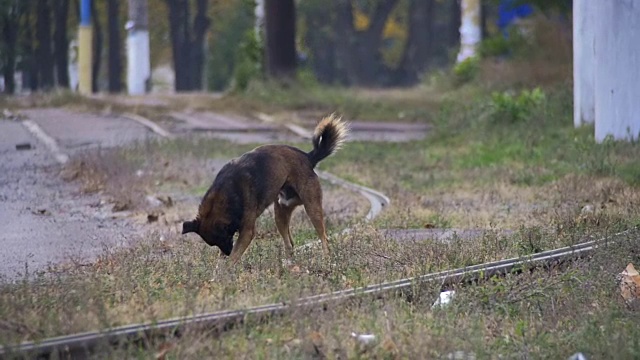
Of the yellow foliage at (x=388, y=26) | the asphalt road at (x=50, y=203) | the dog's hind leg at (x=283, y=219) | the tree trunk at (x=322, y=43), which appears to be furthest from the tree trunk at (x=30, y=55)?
the dog's hind leg at (x=283, y=219)

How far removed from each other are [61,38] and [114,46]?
15.0 ft

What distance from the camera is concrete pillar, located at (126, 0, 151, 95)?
3531 centimetres

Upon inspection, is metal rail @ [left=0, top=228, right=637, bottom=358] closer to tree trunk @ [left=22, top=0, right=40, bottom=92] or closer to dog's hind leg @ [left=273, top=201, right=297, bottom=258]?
dog's hind leg @ [left=273, top=201, right=297, bottom=258]

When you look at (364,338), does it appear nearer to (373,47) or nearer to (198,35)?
(198,35)

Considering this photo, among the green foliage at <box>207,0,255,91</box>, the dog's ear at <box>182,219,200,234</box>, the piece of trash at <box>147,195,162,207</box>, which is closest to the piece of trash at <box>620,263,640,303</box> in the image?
the dog's ear at <box>182,219,200,234</box>

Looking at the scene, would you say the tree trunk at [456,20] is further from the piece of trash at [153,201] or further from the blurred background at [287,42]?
the piece of trash at [153,201]

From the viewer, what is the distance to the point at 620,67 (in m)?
15.4

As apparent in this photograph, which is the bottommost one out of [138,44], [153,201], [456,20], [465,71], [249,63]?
[153,201]

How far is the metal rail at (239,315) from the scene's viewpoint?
582cm

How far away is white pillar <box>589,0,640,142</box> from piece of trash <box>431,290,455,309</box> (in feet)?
27.6

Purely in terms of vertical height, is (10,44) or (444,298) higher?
(10,44)

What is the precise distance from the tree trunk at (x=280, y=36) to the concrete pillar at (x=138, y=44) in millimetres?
6384

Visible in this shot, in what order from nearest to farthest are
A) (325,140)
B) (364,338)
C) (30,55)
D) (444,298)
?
(364,338)
(444,298)
(325,140)
(30,55)

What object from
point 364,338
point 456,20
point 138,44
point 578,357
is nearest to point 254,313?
point 364,338
